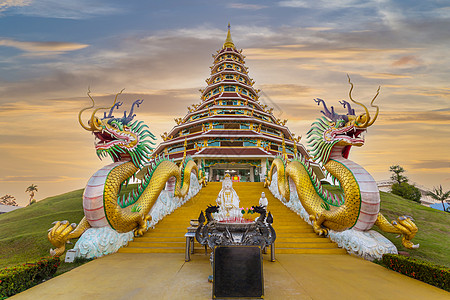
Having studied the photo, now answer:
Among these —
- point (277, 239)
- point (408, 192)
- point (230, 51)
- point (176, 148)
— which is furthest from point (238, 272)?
point (230, 51)

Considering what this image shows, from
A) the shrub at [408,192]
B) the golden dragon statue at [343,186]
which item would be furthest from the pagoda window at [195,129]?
the shrub at [408,192]

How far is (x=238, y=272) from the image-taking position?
11.4 ft

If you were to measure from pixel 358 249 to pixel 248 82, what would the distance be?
2419 cm

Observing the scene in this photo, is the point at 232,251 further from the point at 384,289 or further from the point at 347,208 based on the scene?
the point at 347,208

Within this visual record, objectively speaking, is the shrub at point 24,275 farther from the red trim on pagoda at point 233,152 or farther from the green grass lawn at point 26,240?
the red trim on pagoda at point 233,152

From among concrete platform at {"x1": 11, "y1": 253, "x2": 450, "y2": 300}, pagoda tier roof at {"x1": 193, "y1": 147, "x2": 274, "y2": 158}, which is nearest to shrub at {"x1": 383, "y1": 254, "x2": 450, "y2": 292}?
concrete platform at {"x1": 11, "y1": 253, "x2": 450, "y2": 300}

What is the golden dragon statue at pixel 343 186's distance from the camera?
595cm

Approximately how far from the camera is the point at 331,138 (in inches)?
284

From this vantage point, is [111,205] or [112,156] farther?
[112,156]

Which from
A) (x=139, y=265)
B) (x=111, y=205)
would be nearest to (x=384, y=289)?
(x=139, y=265)

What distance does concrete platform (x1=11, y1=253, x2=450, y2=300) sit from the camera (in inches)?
148

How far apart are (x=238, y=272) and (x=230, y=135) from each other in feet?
55.0

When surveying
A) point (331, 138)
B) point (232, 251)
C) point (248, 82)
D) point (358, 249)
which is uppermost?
point (248, 82)

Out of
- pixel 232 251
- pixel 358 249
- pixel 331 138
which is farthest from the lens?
pixel 331 138
